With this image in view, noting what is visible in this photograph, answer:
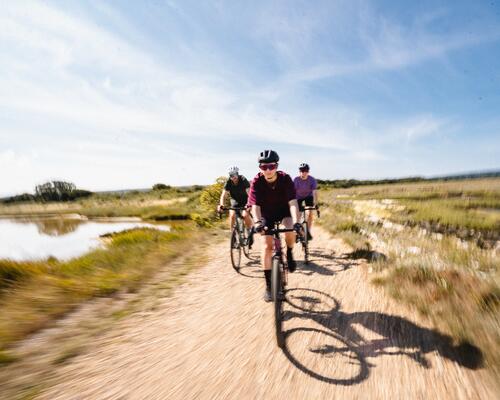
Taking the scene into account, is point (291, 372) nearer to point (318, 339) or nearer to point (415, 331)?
point (318, 339)

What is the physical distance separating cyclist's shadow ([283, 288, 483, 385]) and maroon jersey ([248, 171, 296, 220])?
1965 mm

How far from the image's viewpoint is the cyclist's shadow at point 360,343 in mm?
3518

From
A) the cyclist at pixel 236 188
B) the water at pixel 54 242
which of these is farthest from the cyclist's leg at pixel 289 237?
the water at pixel 54 242

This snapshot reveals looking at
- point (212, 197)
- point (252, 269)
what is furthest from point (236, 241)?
point (212, 197)

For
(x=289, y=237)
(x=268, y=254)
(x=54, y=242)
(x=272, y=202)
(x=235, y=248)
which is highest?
(x=272, y=202)

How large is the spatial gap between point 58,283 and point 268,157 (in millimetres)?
5423

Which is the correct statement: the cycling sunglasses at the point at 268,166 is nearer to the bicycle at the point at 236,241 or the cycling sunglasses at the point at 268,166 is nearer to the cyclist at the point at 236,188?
the bicycle at the point at 236,241

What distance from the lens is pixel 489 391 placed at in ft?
9.71

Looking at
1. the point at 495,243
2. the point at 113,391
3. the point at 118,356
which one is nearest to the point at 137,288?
the point at 118,356

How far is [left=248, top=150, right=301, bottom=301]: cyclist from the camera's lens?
5.15 meters

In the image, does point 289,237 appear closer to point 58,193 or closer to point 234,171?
point 234,171

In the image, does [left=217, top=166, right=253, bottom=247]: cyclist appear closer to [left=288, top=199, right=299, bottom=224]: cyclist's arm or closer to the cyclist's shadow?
[left=288, top=199, right=299, bottom=224]: cyclist's arm

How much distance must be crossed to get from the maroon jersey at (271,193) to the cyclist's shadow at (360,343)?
1965mm

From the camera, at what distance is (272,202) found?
5457 millimetres
